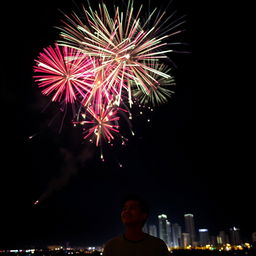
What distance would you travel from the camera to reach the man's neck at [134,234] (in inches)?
94.1

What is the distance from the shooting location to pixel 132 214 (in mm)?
2482

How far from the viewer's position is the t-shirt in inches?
89.2

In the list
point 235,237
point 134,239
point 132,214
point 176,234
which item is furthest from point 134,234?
point 176,234

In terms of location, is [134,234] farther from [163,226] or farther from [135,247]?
[163,226]

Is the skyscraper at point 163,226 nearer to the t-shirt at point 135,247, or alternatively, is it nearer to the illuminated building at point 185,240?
the illuminated building at point 185,240

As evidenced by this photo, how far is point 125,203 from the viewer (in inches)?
102

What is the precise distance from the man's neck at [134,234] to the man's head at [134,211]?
0.15 ft

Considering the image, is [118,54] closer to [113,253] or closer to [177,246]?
[113,253]

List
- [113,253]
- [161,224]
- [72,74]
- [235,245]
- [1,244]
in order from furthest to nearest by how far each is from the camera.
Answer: [161,224] < [235,245] < [1,244] < [72,74] < [113,253]

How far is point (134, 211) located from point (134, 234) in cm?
21

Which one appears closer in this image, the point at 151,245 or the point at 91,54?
the point at 151,245

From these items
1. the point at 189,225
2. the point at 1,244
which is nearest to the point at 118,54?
the point at 1,244

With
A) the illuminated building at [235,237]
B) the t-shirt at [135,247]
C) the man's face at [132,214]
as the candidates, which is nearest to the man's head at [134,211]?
the man's face at [132,214]

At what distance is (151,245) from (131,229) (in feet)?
0.78
